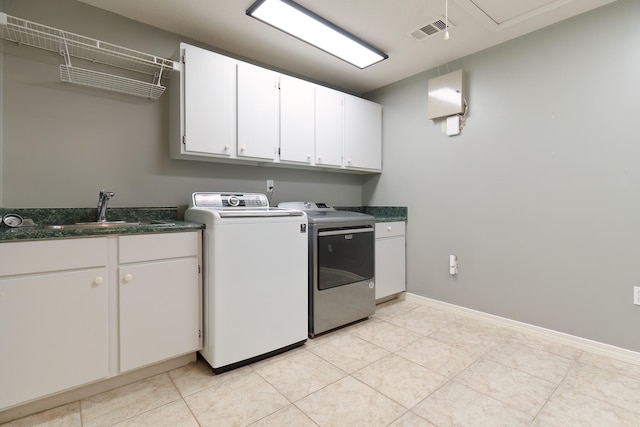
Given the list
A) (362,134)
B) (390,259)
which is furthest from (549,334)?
(362,134)

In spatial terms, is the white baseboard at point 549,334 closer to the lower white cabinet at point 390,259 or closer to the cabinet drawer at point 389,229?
the lower white cabinet at point 390,259

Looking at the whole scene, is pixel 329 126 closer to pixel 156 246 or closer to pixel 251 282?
pixel 251 282

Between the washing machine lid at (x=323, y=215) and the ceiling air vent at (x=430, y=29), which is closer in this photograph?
the ceiling air vent at (x=430, y=29)

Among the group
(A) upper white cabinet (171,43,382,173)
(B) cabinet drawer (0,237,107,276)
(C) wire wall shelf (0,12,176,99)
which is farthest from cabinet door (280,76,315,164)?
(B) cabinet drawer (0,237,107,276)

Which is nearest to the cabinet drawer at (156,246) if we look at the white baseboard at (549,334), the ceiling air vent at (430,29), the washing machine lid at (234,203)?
the washing machine lid at (234,203)

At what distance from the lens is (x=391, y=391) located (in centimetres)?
162

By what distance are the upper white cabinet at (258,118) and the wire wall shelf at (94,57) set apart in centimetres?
15

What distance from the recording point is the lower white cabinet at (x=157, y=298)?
1608 mm

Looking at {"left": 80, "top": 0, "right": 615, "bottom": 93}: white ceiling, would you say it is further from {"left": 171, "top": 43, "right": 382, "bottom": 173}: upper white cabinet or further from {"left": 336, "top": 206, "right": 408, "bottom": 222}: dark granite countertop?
{"left": 336, "top": 206, "right": 408, "bottom": 222}: dark granite countertop

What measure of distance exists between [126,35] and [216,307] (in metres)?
1.95

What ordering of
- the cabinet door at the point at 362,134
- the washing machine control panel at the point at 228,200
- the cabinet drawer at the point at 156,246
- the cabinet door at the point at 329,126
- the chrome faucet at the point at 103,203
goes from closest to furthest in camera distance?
the cabinet drawer at the point at 156,246, the chrome faucet at the point at 103,203, the washing machine control panel at the point at 228,200, the cabinet door at the point at 329,126, the cabinet door at the point at 362,134

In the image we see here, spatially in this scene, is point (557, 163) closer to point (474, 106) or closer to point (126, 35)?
point (474, 106)

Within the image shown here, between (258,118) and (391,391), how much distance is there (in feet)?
6.80

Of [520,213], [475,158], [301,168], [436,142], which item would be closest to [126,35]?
[301,168]
